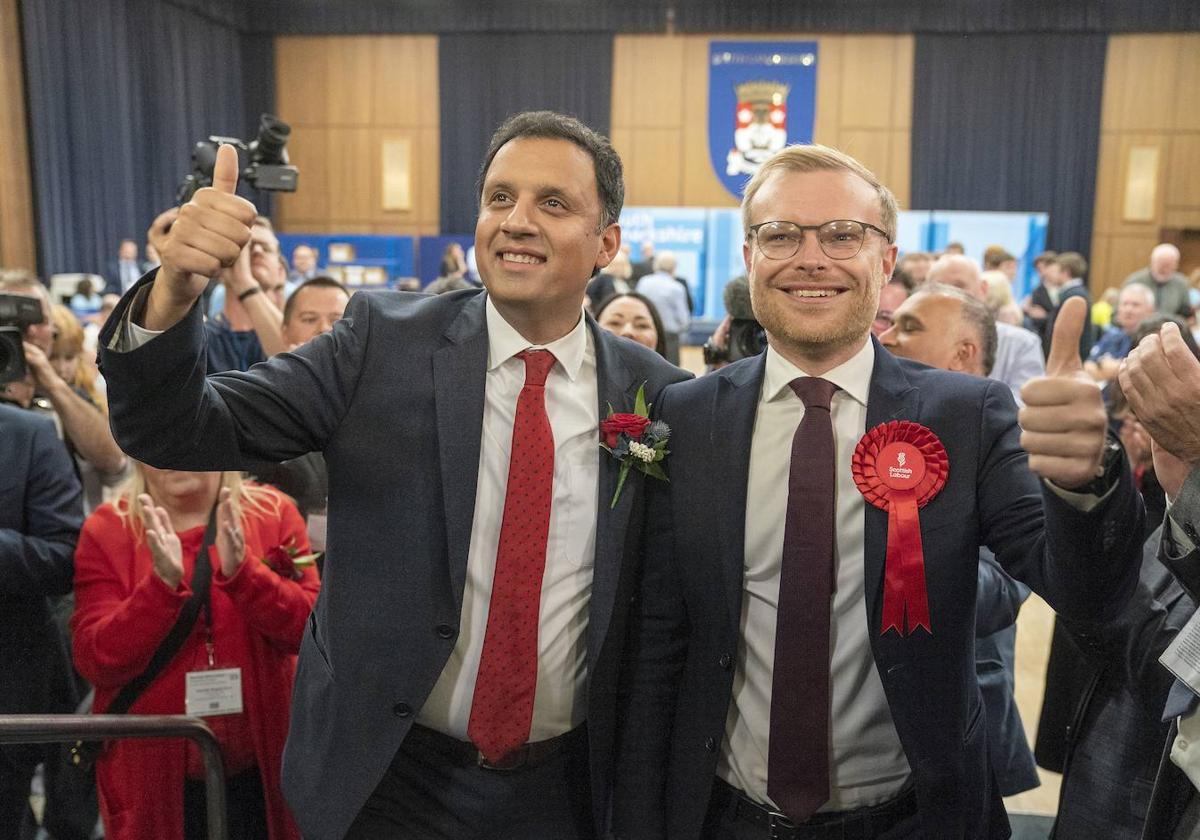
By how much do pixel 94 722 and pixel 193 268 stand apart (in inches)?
37.9

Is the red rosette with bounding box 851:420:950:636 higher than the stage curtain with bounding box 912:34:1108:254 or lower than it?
lower

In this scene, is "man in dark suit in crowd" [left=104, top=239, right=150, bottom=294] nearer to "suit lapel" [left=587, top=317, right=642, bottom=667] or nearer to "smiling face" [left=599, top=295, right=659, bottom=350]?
"smiling face" [left=599, top=295, right=659, bottom=350]

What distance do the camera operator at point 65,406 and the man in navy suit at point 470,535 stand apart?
1658 mm

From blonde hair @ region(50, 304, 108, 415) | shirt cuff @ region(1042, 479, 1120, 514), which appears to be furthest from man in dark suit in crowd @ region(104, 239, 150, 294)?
shirt cuff @ region(1042, 479, 1120, 514)

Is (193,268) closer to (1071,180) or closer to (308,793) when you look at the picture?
(308,793)

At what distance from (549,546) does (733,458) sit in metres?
0.33

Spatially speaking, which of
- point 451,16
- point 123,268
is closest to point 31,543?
point 123,268

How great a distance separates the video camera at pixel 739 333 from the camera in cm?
316

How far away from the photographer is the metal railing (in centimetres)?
167

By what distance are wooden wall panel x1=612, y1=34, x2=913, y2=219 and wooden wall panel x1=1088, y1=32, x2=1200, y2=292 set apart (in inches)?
108

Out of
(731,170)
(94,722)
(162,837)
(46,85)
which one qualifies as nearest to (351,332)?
(94,722)

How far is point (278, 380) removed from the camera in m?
1.48

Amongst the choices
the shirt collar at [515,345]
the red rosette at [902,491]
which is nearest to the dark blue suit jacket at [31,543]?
the shirt collar at [515,345]

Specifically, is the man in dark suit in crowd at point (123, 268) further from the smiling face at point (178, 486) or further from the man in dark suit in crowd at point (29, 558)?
the smiling face at point (178, 486)
